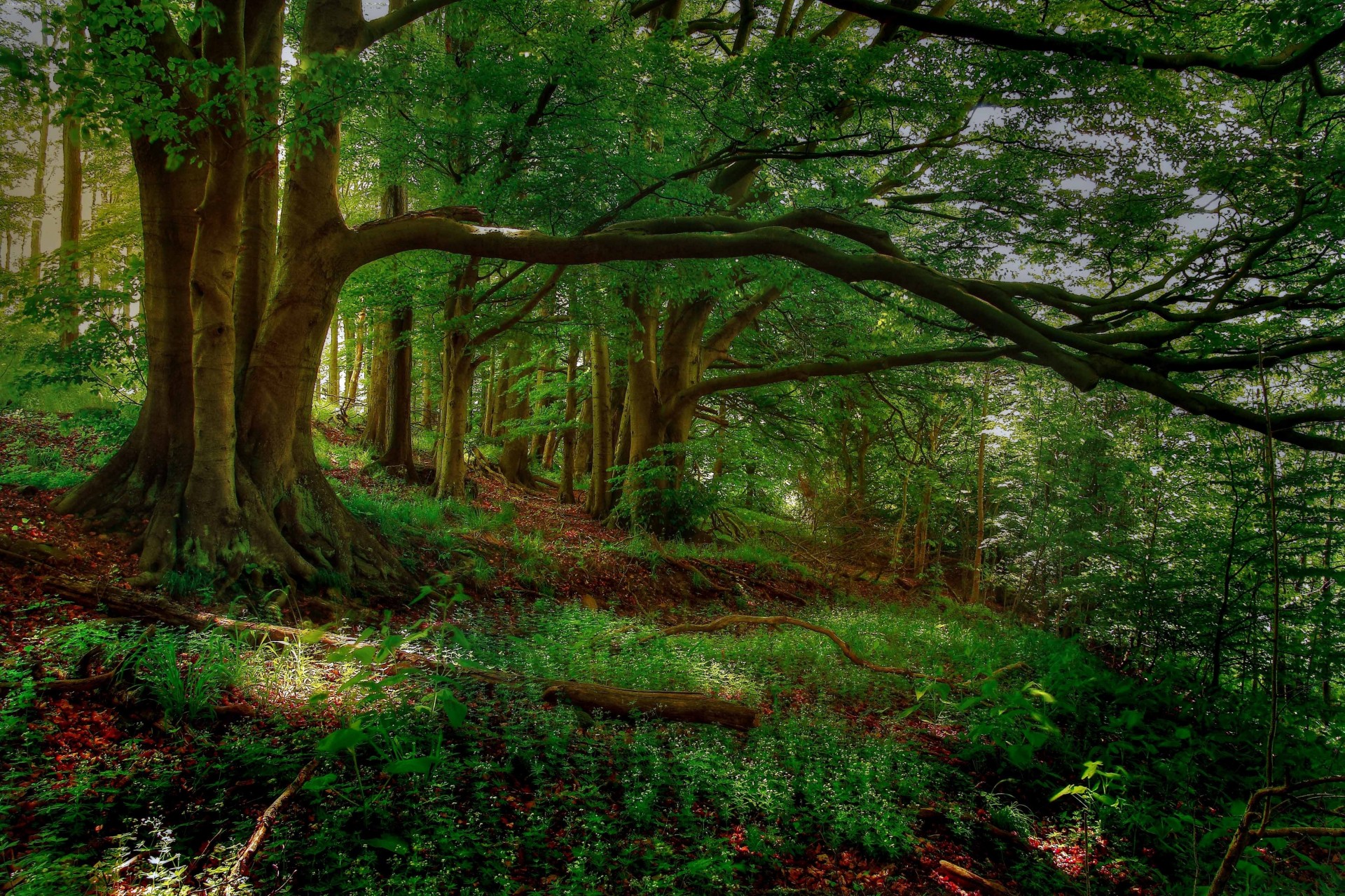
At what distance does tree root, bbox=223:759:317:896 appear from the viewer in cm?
217

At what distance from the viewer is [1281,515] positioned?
206 inches

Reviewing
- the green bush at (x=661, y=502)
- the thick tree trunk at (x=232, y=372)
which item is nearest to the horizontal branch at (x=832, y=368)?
the green bush at (x=661, y=502)

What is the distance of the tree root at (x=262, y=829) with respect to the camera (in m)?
2.17

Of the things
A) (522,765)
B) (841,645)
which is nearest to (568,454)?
(841,645)

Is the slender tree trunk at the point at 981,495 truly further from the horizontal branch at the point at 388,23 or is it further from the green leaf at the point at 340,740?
the green leaf at the point at 340,740

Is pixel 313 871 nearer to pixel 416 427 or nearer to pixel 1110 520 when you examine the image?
pixel 1110 520

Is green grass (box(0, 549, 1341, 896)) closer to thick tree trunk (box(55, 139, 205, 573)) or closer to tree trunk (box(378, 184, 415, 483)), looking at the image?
thick tree trunk (box(55, 139, 205, 573))

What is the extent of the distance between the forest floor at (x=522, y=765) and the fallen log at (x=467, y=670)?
10 centimetres

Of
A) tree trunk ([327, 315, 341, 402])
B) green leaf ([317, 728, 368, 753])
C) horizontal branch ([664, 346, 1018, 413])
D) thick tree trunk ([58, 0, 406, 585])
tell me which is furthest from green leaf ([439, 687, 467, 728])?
tree trunk ([327, 315, 341, 402])

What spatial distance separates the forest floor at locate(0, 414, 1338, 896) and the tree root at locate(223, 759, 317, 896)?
22 millimetres

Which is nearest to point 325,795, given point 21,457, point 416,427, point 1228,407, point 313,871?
point 313,871

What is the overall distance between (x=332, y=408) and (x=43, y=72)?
19.6 metres

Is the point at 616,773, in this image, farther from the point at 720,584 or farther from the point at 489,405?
the point at 489,405

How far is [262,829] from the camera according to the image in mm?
2395
